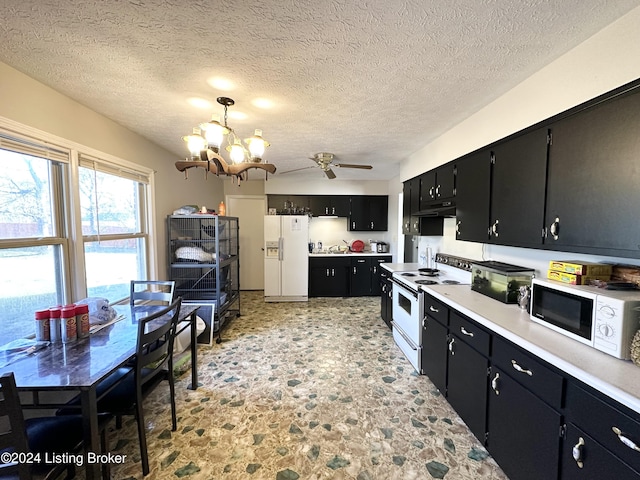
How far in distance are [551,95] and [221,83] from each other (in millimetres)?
2120

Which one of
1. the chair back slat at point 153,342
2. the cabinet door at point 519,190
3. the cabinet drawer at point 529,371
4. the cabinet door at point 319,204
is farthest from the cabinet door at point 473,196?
the cabinet door at point 319,204

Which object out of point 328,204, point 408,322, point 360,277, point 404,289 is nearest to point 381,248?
point 360,277

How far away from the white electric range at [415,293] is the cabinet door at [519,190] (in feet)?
2.68

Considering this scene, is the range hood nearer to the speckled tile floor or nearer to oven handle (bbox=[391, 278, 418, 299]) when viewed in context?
oven handle (bbox=[391, 278, 418, 299])

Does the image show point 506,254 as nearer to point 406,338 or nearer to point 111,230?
point 406,338

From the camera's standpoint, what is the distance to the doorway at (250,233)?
18.7ft

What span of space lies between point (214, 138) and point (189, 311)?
1.42 metres

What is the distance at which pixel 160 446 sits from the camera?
1.76 metres

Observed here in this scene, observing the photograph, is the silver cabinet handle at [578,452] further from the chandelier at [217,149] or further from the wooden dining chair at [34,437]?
the chandelier at [217,149]

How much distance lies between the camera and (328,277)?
5.35m

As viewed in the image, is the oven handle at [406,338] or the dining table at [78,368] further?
the oven handle at [406,338]

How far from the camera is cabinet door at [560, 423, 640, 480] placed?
36.5 inches

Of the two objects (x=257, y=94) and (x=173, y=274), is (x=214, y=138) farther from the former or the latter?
(x=173, y=274)

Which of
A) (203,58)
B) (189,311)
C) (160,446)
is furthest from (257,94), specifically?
(160,446)
